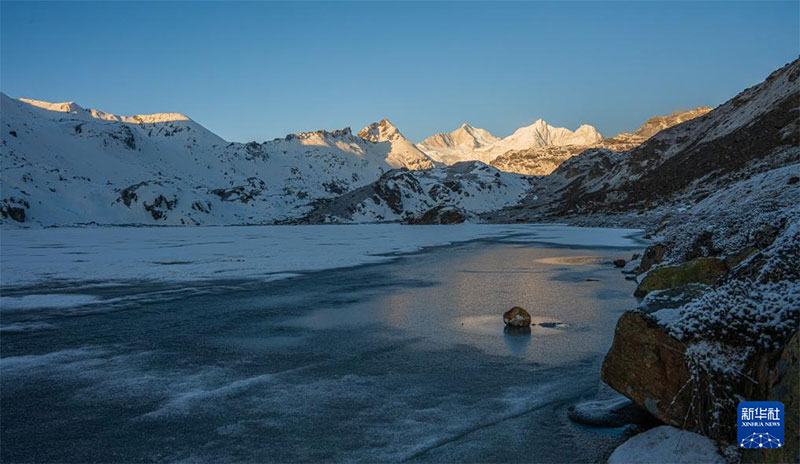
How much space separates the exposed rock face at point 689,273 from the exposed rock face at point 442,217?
129 m

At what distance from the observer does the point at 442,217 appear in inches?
5787

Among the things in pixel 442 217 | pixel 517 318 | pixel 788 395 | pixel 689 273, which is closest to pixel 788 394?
pixel 788 395

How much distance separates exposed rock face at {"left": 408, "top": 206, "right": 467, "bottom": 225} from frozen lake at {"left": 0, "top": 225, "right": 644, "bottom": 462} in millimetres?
124010

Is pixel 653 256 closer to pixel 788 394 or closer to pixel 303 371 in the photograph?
pixel 303 371

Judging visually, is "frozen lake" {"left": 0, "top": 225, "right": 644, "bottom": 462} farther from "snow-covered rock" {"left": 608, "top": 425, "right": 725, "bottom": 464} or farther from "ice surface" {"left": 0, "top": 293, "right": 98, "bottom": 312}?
"snow-covered rock" {"left": 608, "top": 425, "right": 725, "bottom": 464}

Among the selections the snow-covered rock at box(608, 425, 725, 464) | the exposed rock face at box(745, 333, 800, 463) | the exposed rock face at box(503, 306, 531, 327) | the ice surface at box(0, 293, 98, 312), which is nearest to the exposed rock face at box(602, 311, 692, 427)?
the snow-covered rock at box(608, 425, 725, 464)

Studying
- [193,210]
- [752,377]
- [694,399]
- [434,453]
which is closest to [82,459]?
[434,453]

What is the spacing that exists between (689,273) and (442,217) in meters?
133

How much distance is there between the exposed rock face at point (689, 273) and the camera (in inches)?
520

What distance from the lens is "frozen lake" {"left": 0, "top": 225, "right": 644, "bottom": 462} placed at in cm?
690

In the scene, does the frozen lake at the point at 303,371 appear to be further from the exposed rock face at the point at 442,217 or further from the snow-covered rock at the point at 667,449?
the exposed rock face at the point at 442,217

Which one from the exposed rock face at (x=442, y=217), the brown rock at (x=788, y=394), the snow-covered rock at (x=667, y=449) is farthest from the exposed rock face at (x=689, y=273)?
the exposed rock face at (x=442, y=217)

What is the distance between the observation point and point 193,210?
6142 inches

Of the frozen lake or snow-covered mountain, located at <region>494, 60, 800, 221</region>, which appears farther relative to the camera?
snow-covered mountain, located at <region>494, 60, 800, 221</region>
